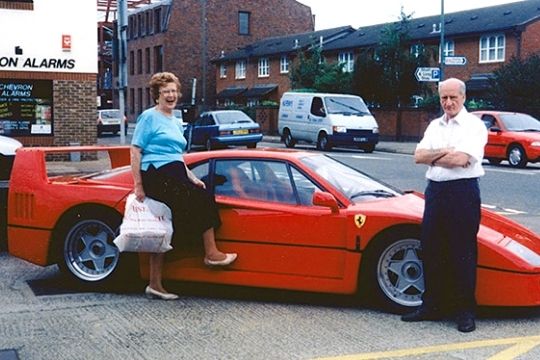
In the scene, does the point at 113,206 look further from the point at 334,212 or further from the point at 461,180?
the point at 461,180

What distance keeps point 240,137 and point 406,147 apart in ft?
25.1

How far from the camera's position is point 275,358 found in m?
4.79

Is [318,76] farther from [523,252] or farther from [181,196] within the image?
[523,252]

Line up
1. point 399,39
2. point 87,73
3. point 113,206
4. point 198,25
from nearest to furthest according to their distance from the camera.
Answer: point 113,206 → point 87,73 → point 399,39 → point 198,25

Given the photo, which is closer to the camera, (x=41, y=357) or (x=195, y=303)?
(x=41, y=357)

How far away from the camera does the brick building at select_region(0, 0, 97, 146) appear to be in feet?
67.5

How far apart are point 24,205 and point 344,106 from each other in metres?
23.3

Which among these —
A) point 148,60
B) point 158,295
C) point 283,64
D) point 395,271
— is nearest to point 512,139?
point 395,271

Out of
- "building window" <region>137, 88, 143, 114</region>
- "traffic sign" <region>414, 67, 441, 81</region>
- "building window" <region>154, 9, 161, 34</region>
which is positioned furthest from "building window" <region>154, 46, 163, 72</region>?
"traffic sign" <region>414, 67, 441, 81</region>

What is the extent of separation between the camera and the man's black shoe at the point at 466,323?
5.34 m

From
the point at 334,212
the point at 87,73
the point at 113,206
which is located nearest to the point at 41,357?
the point at 113,206

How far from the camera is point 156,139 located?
604 centimetres

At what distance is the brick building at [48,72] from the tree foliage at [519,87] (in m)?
18.9

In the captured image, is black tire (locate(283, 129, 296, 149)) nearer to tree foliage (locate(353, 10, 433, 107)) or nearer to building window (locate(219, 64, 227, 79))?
tree foliage (locate(353, 10, 433, 107))
